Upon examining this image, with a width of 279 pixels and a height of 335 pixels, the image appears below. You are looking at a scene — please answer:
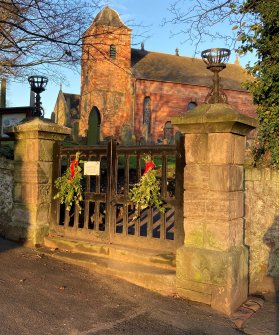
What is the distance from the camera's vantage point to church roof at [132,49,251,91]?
35.0m

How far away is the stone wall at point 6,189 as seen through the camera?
6.94m

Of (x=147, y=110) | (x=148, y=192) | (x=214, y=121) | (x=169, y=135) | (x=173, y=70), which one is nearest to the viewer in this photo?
(x=214, y=121)

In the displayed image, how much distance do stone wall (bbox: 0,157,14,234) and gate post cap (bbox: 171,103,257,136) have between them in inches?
142

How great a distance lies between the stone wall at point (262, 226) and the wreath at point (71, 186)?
2704 mm

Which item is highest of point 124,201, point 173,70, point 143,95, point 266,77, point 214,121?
point 173,70

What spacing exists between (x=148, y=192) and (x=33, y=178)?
2.35m

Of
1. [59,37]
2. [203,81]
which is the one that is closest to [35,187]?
[59,37]

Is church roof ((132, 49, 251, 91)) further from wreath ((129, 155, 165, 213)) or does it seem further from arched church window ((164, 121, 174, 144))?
wreath ((129, 155, 165, 213))

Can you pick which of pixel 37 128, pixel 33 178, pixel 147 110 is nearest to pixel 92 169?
pixel 33 178

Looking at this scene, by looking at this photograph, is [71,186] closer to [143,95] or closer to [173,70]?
[143,95]

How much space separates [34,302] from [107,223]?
6.23 feet

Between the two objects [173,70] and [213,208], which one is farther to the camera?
[173,70]

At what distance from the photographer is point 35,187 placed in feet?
21.4

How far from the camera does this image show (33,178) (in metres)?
6.53
